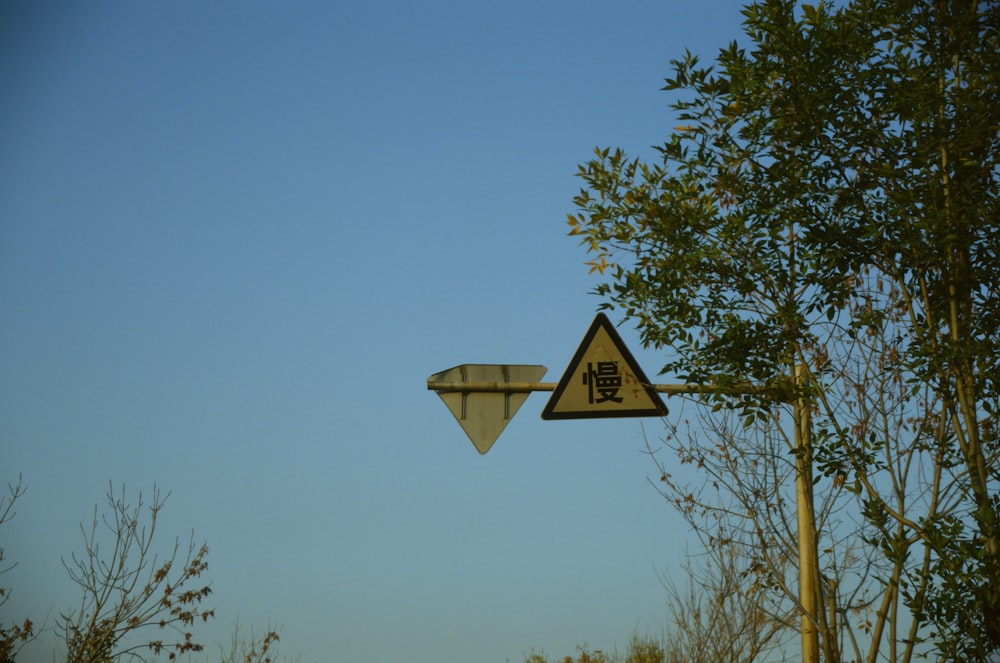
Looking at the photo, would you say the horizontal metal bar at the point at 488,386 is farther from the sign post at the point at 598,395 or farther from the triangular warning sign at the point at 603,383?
the triangular warning sign at the point at 603,383

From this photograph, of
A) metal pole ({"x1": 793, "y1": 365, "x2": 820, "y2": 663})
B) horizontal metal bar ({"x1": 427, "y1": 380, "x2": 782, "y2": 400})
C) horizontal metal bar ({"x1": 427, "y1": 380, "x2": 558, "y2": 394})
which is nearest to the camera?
horizontal metal bar ({"x1": 427, "y1": 380, "x2": 782, "y2": 400})

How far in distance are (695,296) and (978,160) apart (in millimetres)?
2090

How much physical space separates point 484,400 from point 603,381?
89cm

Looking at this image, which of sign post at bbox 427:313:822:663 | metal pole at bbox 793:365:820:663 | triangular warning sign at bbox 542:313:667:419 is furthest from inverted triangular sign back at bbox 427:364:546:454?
metal pole at bbox 793:365:820:663

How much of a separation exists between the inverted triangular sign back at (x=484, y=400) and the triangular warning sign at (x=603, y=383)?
38 cm

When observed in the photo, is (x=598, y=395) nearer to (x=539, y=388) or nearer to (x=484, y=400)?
(x=539, y=388)

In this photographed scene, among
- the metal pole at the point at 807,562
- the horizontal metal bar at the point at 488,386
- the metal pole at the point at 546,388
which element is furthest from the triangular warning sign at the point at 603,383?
the metal pole at the point at 807,562

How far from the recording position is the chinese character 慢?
6.68 m

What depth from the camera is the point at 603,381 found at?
22.0ft

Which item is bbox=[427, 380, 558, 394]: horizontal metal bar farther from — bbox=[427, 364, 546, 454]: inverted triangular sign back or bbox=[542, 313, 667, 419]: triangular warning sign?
bbox=[542, 313, 667, 419]: triangular warning sign

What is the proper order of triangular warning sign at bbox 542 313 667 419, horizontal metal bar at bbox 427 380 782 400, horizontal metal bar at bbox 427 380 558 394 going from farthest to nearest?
horizontal metal bar at bbox 427 380 558 394 < horizontal metal bar at bbox 427 380 782 400 < triangular warning sign at bbox 542 313 667 419

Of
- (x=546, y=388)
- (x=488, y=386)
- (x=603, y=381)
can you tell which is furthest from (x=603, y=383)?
(x=488, y=386)

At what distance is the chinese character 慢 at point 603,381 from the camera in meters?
6.68

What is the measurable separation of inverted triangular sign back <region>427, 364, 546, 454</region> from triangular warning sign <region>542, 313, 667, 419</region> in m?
0.38
